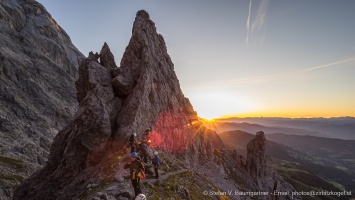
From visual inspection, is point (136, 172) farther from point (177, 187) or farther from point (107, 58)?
point (107, 58)

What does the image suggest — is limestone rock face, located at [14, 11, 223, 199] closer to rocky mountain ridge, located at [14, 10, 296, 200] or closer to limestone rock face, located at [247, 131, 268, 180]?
rocky mountain ridge, located at [14, 10, 296, 200]

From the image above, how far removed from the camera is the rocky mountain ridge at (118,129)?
35.0 meters

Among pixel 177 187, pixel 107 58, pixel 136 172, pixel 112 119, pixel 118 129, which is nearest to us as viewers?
pixel 136 172

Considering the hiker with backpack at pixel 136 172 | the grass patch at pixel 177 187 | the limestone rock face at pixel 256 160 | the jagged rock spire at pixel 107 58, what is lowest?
the limestone rock face at pixel 256 160

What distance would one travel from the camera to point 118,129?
1705 inches

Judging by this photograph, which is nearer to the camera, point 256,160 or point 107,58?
point 107,58

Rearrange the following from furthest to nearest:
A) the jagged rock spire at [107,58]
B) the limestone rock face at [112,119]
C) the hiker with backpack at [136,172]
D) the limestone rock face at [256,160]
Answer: the limestone rock face at [256,160], the jagged rock spire at [107,58], the limestone rock face at [112,119], the hiker with backpack at [136,172]

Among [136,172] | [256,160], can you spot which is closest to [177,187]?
[136,172]

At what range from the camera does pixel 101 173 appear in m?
32.9

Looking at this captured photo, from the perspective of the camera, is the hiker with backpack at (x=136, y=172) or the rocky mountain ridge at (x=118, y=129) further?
the rocky mountain ridge at (x=118, y=129)

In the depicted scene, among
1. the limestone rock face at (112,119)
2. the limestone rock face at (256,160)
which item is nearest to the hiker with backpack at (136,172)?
the limestone rock face at (112,119)

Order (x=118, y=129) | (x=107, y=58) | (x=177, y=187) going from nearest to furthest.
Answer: (x=177, y=187)
(x=118, y=129)
(x=107, y=58)

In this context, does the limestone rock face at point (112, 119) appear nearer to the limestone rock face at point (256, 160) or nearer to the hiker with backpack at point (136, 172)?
the hiker with backpack at point (136, 172)

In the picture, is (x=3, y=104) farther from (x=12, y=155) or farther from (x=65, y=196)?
(x=65, y=196)
